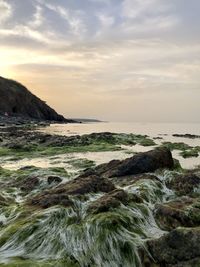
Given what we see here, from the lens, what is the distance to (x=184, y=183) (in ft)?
36.2

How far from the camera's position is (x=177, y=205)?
8625 millimetres

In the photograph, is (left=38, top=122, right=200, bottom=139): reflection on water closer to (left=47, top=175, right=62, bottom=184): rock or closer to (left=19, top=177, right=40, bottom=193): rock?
(left=19, top=177, right=40, bottom=193): rock

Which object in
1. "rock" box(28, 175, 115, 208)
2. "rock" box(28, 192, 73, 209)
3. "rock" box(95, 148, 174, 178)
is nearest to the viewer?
"rock" box(28, 192, 73, 209)

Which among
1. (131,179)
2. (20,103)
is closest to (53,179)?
(131,179)

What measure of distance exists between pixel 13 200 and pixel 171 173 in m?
4.72

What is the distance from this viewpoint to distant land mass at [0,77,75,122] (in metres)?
124

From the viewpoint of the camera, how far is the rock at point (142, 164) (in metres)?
12.7

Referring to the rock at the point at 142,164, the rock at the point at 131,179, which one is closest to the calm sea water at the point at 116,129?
the rock at the point at 142,164

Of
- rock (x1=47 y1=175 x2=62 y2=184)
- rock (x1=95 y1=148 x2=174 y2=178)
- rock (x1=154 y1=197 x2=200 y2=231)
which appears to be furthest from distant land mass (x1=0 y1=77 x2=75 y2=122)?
rock (x1=154 y1=197 x2=200 y2=231)

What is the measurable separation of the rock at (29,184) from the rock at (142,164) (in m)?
2.33

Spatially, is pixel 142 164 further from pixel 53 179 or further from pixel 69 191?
pixel 69 191

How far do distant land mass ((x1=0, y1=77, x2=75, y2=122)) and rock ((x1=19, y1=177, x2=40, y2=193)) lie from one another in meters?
105

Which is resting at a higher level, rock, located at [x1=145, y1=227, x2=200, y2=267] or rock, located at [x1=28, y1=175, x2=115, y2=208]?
rock, located at [x1=28, y1=175, x2=115, y2=208]

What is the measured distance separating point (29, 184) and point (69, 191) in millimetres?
3242
